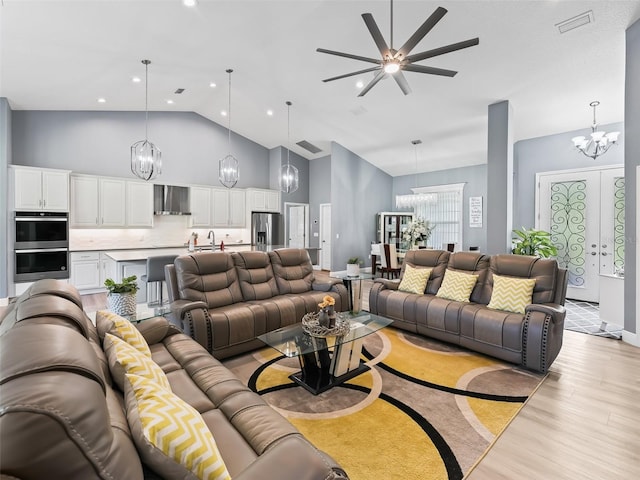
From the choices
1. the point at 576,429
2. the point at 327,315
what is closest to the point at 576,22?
the point at 576,429

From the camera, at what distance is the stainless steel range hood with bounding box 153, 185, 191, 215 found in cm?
732

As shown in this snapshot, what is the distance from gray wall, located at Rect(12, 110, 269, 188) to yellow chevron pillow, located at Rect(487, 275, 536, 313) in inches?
278

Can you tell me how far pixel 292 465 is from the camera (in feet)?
3.25

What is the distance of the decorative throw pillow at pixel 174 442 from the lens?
0.95m

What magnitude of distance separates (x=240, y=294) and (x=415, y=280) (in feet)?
7.43

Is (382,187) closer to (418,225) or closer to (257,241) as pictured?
(418,225)

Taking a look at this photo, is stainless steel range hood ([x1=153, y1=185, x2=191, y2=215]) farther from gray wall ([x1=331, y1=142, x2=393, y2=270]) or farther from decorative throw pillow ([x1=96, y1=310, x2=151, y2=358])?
decorative throw pillow ([x1=96, y1=310, x2=151, y2=358])

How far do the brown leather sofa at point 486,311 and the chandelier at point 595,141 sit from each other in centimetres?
302

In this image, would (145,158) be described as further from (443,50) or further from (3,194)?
(443,50)

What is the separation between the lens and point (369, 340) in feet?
12.4

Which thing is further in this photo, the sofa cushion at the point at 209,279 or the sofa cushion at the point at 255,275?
the sofa cushion at the point at 255,275

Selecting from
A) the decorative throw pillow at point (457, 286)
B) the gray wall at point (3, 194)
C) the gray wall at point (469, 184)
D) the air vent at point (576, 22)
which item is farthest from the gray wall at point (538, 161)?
the gray wall at point (3, 194)

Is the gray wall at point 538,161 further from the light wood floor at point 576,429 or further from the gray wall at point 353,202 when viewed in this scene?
the light wood floor at point 576,429

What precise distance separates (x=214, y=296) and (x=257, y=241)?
5.40 meters
